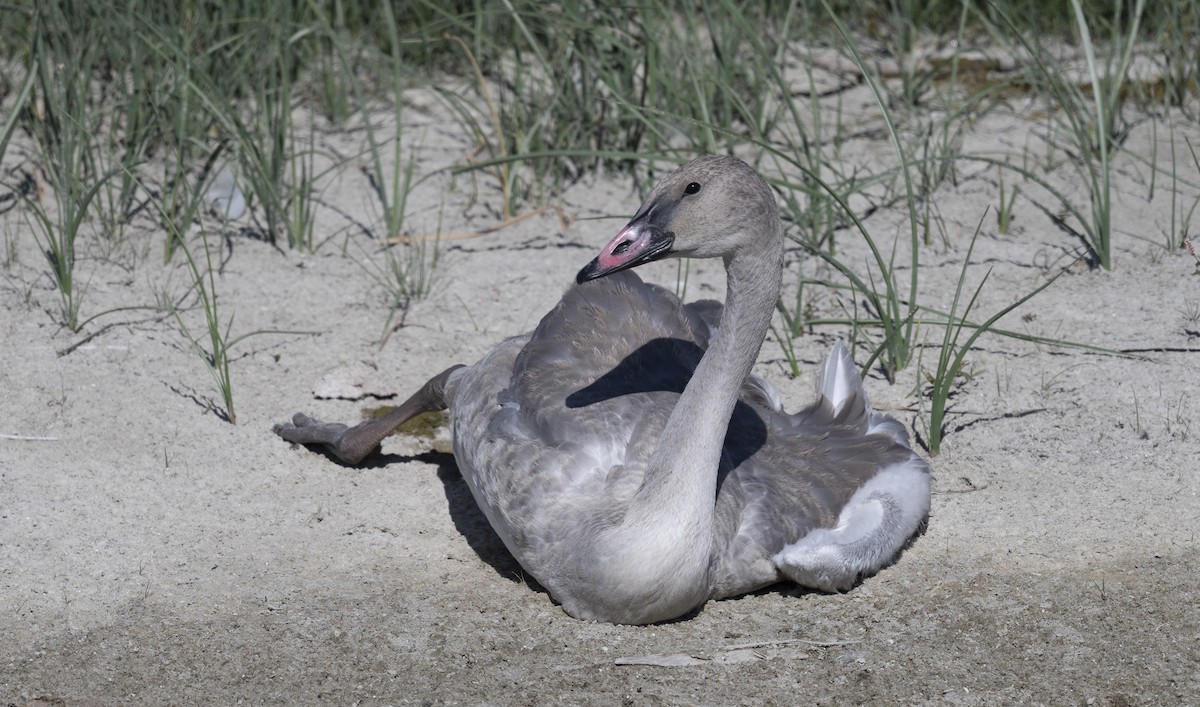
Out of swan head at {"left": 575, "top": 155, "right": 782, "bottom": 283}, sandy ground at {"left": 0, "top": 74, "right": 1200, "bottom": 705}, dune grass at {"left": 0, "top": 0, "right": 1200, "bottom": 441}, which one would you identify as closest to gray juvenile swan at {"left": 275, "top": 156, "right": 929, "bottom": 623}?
swan head at {"left": 575, "top": 155, "right": 782, "bottom": 283}

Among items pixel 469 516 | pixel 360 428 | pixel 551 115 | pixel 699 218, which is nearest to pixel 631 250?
pixel 699 218

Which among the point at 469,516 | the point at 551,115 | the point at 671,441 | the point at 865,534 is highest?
the point at 671,441

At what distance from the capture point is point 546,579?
3.49 m

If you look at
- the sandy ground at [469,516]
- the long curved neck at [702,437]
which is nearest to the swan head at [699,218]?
the long curved neck at [702,437]

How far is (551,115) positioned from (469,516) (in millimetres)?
2536

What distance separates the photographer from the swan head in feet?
10.2

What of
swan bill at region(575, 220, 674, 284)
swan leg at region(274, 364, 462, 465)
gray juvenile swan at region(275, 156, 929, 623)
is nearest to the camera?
swan bill at region(575, 220, 674, 284)

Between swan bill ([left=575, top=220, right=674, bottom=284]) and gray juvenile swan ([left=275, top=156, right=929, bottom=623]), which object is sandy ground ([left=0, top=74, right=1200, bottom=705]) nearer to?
gray juvenile swan ([left=275, top=156, right=929, bottom=623])

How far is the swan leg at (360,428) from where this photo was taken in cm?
428

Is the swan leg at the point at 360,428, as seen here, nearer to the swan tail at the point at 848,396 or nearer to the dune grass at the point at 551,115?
the dune grass at the point at 551,115

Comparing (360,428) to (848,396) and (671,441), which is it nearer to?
(671,441)

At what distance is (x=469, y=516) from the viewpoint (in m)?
4.11

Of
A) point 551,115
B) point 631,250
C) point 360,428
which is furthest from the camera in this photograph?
point 551,115

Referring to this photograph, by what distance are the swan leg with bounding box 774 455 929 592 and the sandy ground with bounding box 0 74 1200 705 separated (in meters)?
0.09
